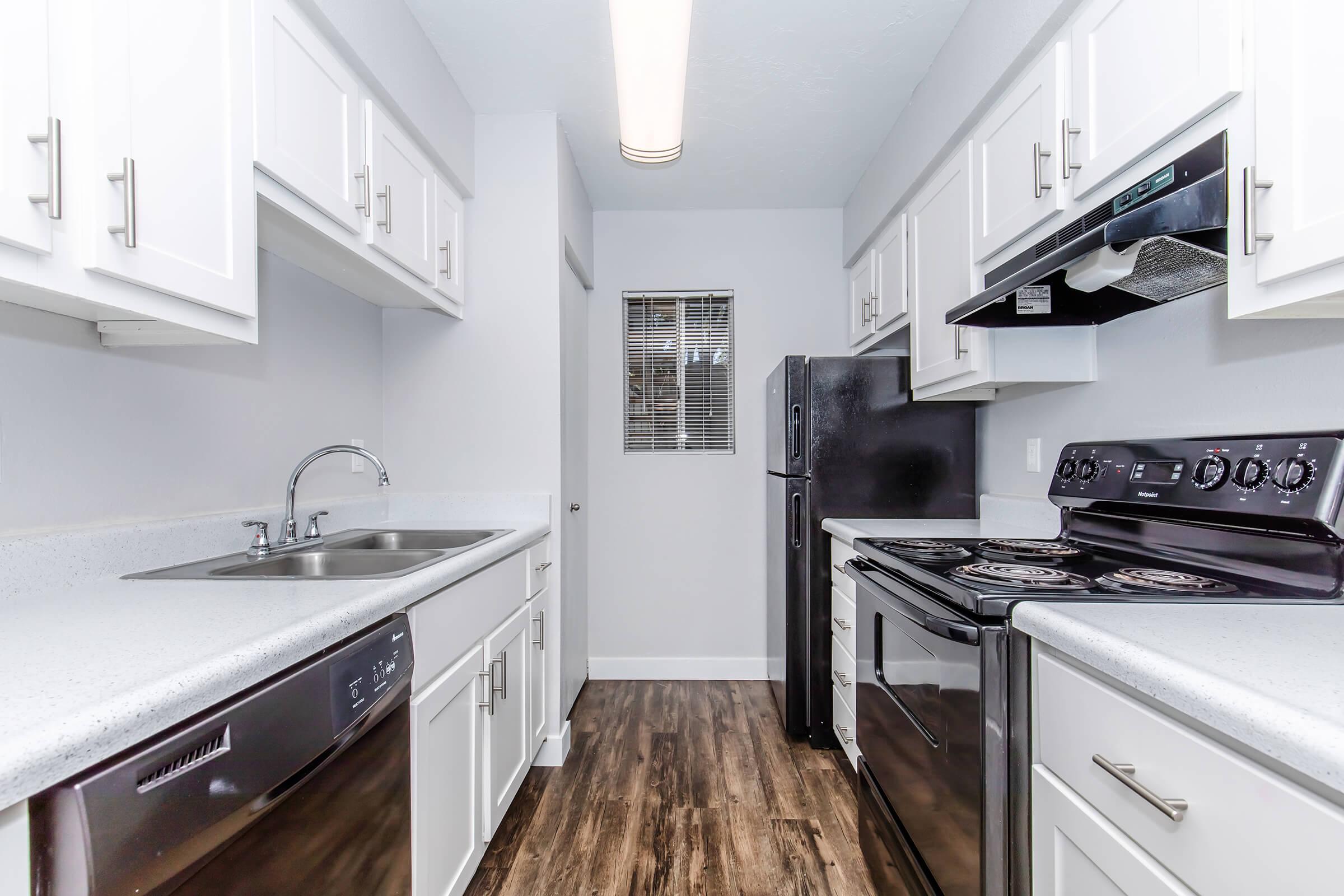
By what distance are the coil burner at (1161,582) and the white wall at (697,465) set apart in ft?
7.21

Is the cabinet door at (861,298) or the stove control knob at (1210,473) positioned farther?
the cabinet door at (861,298)

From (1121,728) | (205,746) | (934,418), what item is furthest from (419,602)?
(934,418)

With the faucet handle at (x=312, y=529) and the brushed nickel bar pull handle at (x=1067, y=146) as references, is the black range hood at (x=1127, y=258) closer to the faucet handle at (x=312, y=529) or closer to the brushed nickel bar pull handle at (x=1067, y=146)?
the brushed nickel bar pull handle at (x=1067, y=146)

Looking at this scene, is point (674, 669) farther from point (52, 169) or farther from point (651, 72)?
point (52, 169)

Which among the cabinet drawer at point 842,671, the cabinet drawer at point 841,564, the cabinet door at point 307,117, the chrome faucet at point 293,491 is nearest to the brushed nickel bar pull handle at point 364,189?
the cabinet door at point 307,117

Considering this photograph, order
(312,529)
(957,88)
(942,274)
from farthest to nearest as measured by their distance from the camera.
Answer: (942,274), (957,88), (312,529)

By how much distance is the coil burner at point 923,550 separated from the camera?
1.54m

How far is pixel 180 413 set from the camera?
148 centimetres

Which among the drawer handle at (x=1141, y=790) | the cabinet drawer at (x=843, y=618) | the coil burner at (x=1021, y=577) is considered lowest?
the cabinet drawer at (x=843, y=618)

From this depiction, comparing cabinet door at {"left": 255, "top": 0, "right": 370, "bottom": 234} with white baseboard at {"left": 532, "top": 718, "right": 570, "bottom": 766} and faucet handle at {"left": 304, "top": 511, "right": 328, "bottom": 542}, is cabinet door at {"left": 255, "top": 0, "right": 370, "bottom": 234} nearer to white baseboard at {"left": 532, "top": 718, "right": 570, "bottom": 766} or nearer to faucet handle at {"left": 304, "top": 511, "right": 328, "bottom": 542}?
faucet handle at {"left": 304, "top": 511, "right": 328, "bottom": 542}

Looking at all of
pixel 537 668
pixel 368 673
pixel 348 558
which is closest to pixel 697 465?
pixel 537 668

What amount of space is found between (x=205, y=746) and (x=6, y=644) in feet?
1.19

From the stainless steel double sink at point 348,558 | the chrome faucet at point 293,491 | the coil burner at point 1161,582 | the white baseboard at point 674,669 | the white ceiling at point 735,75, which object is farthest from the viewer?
the white baseboard at point 674,669

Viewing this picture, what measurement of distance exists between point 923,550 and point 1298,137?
108cm
